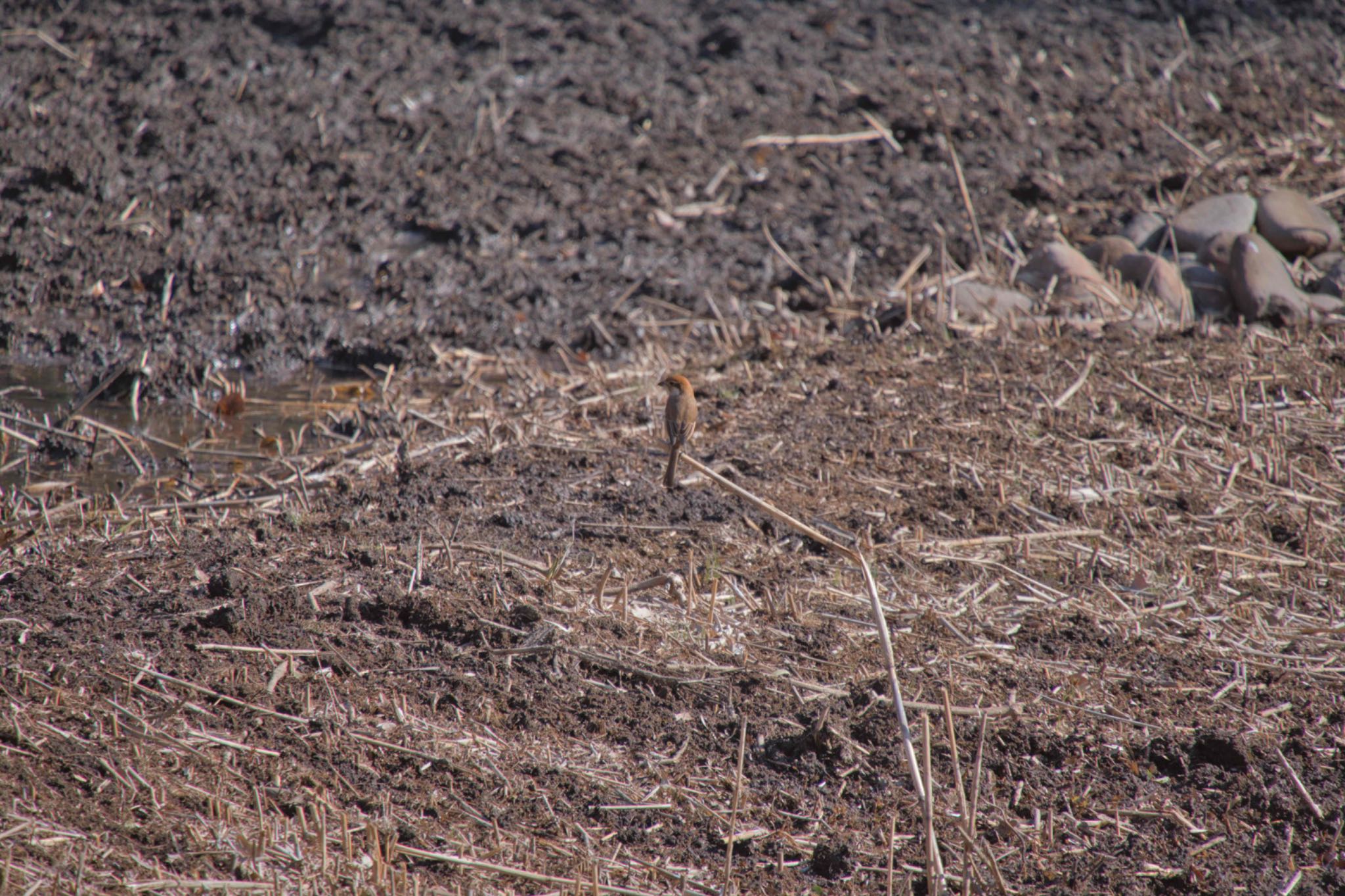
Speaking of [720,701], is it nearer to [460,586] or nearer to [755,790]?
[755,790]

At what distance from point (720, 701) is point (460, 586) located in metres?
1.13

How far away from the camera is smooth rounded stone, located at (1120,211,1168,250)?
8180 millimetres

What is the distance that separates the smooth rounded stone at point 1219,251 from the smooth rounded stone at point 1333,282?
2.13 feet

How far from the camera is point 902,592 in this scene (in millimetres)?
4625

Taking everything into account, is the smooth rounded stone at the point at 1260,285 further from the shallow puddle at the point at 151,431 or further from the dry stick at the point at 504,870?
the dry stick at the point at 504,870

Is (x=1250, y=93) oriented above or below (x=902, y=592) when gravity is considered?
above

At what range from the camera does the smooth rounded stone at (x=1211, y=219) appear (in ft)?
26.5

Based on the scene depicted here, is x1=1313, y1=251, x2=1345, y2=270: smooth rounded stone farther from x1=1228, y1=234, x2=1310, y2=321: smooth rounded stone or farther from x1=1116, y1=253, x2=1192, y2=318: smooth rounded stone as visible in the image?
x1=1116, y1=253, x2=1192, y2=318: smooth rounded stone

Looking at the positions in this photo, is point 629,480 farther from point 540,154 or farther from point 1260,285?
point 1260,285

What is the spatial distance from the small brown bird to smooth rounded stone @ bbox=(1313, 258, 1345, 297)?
5.53 metres

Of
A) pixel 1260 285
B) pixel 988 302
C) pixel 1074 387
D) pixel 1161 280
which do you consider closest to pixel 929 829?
pixel 1074 387

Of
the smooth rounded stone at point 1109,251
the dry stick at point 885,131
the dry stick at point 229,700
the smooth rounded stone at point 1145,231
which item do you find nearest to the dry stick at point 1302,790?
the dry stick at point 229,700

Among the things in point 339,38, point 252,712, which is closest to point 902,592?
point 252,712

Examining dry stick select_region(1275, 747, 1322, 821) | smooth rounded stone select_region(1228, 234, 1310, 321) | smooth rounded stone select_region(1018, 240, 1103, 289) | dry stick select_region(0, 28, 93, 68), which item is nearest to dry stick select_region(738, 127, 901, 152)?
smooth rounded stone select_region(1018, 240, 1103, 289)
